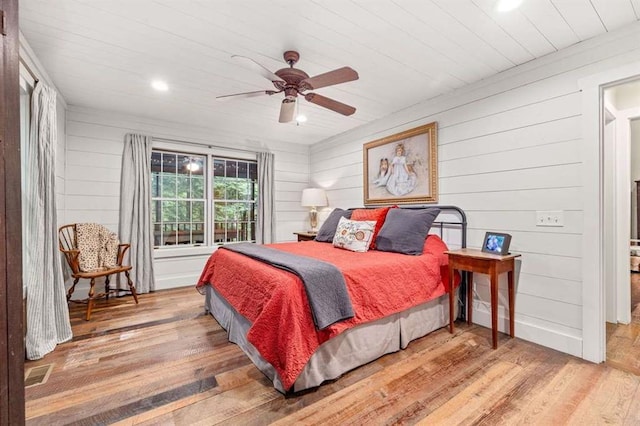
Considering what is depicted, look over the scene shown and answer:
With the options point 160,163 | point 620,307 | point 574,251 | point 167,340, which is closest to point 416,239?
point 574,251

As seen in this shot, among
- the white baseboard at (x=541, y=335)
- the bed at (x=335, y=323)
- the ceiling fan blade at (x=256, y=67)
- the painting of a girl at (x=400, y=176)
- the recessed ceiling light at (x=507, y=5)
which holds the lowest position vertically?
the white baseboard at (x=541, y=335)

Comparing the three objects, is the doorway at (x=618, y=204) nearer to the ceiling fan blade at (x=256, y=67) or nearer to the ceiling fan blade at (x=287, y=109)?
the ceiling fan blade at (x=287, y=109)

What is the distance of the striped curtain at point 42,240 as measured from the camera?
2.21m

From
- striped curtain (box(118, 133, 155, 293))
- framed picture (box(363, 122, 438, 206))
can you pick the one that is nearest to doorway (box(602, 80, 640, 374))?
framed picture (box(363, 122, 438, 206))

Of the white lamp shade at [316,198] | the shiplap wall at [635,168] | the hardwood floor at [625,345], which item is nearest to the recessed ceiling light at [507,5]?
the hardwood floor at [625,345]

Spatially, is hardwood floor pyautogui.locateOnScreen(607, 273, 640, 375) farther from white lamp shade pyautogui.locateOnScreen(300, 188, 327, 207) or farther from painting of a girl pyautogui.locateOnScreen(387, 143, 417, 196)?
white lamp shade pyautogui.locateOnScreen(300, 188, 327, 207)

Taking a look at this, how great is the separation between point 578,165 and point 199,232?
4499 mm

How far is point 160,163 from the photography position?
13.8 feet

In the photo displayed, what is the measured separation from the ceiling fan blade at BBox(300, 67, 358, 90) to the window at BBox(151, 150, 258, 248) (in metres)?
2.79

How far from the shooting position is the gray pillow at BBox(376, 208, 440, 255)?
2665mm

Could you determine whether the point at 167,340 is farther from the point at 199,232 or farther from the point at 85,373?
the point at 199,232

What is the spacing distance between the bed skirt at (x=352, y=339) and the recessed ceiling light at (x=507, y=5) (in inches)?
85.0

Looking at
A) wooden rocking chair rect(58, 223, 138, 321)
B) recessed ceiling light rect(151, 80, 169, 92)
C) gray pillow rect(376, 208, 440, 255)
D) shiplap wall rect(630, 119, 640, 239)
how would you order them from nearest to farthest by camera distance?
1. gray pillow rect(376, 208, 440, 255)
2. recessed ceiling light rect(151, 80, 169, 92)
3. wooden rocking chair rect(58, 223, 138, 321)
4. shiplap wall rect(630, 119, 640, 239)

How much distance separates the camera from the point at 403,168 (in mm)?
3506
